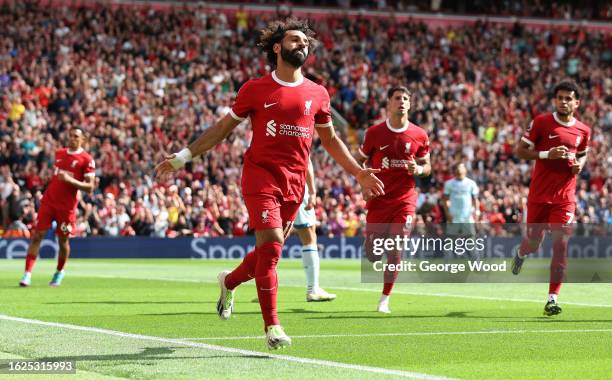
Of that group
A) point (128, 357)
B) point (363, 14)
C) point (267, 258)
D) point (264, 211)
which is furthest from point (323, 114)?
point (363, 14)

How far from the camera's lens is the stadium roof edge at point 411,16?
4484 centimetres

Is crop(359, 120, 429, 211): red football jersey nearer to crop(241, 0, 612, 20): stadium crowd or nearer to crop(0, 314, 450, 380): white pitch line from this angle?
crop(0, 314, 450, 380): white pitch line

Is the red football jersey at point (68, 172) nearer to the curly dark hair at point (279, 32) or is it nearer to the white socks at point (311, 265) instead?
the white socks at point (311, 265)

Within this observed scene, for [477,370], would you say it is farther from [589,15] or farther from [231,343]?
[589,15]

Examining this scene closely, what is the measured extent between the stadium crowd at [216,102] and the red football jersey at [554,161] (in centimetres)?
1482

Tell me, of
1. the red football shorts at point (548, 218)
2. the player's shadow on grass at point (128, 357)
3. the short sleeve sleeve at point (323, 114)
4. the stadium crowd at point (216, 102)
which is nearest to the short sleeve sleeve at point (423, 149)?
the red football shorts at point (548, 218)

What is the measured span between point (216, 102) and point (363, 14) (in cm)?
1171

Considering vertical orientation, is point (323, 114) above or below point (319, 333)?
above

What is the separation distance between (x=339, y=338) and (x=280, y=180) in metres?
1.69

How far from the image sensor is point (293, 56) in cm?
995

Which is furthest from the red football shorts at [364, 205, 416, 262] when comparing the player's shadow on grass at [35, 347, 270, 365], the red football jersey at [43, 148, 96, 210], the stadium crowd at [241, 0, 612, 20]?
the stadium crowd at [241, 0, 612, 20]

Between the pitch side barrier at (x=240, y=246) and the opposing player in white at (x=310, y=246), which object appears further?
the pitch side barrier at (x=240, y=246)

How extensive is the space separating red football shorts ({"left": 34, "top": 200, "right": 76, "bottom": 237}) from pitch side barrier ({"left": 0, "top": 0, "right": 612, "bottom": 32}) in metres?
21.7

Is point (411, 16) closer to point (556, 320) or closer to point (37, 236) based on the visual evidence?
point (37, 236)
